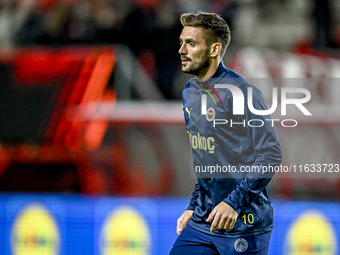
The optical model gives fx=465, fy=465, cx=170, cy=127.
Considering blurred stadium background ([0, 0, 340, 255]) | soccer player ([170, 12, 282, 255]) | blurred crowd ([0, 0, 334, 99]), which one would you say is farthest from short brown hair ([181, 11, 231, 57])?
blurred crowd ([0, 0, 334, 99])

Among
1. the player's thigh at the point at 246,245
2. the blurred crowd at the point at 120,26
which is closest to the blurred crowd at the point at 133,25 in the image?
the blurred crowd at the point at 120,26

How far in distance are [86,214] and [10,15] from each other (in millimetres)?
4157

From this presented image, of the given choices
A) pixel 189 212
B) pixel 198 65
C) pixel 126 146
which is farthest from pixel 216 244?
pixel 126 146

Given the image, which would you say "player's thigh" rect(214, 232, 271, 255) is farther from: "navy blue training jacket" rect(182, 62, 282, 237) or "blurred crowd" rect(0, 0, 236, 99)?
"blurred crowd" rect(0, 0, 236, 99)

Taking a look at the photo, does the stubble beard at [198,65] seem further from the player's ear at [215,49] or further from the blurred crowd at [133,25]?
the blurred crowd at [133,25]

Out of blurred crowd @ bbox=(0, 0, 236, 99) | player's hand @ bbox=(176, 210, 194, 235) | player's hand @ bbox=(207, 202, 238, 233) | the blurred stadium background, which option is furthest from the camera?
blurred crowd @ bbox=(0, 0, 236, 99)

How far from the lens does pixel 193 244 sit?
2305 millimetres

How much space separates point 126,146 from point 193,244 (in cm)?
199

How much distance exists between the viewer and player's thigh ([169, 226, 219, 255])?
2258mm

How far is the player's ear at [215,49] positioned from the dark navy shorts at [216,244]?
0.86m

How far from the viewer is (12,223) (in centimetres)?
407

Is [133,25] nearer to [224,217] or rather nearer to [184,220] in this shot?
[184,220]

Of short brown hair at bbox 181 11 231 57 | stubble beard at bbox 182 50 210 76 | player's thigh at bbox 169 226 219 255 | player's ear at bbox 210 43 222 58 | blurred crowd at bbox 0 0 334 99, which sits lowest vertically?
player's thigh at bbox 169 226 219 255

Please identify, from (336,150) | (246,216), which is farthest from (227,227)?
(336,150)
